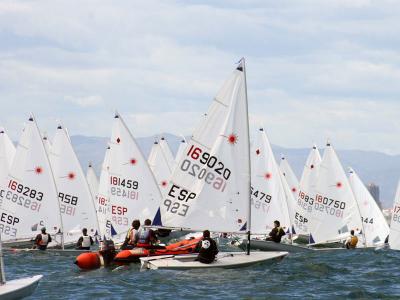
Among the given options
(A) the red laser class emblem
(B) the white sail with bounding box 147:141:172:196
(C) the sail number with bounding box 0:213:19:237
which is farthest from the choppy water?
(B) the white sail with bounding box 147:141:172:196

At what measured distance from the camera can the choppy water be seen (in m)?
24.3

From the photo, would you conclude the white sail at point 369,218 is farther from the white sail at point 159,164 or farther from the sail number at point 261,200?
the white sail at point 159,164

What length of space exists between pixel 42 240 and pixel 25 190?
235 cm

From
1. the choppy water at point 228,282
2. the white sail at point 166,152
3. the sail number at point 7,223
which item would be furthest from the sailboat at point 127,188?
the white sail at point 166,152

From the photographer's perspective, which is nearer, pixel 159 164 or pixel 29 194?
pixel 29 194

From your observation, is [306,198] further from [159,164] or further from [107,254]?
[107,254]

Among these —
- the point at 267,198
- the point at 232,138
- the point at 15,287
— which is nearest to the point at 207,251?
the point at 232,138

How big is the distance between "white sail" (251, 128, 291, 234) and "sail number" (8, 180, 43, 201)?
10.3 metres

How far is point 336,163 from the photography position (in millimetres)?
45625

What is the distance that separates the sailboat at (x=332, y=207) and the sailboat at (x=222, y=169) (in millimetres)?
15045

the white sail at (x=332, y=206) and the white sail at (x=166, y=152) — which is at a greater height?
the white sail at (x=166, y=152)

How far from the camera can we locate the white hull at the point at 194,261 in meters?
28.1

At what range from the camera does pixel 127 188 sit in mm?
40281

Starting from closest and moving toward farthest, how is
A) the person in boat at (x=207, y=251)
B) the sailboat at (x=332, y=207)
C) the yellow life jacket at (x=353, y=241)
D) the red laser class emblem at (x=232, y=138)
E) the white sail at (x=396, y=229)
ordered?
the person in boat at (x=207, y=251)
the red laser class emblem at (x=232, y=138)
the white sail at (x=396, y=229)
the yellow life jacket at (x=353, y=241)
the sailboat at (x=332, y=207)
